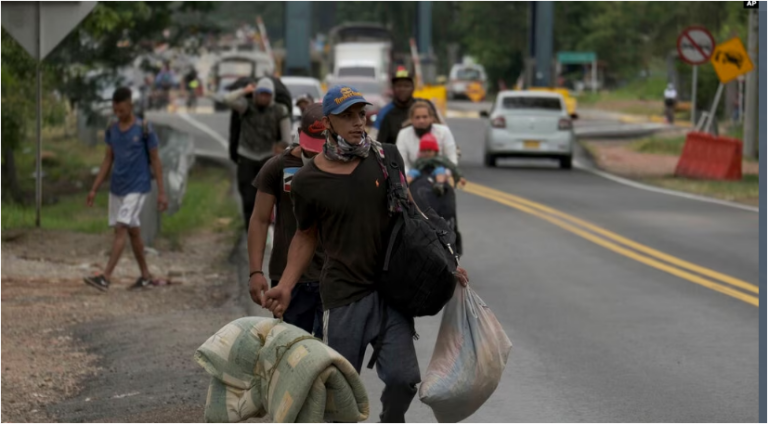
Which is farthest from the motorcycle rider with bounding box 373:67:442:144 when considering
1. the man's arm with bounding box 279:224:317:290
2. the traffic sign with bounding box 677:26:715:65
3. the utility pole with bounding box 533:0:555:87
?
the utility pole with bounding box 533:0:555:87

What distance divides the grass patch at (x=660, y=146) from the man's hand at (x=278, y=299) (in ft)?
99.6

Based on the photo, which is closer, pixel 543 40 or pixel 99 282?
pixel 99 282

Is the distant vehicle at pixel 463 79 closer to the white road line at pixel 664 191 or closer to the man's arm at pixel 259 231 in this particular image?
the white road line at pixel 664 191

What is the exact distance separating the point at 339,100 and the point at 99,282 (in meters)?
7.23

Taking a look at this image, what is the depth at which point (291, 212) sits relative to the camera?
7.53 m

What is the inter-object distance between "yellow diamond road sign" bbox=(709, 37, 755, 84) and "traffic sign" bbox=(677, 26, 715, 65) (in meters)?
0.93

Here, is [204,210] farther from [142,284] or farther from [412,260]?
[412,260]

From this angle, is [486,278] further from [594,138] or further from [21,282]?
[594,138]

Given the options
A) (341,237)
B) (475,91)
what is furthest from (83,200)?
(475,91)

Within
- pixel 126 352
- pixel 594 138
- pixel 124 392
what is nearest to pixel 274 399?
pixel 124 392

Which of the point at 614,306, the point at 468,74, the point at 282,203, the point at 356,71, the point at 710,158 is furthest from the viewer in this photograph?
the point at 468,74

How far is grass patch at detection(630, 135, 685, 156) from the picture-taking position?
1445 inches

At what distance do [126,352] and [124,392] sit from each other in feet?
4.37

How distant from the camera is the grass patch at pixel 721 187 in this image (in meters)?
23.6
